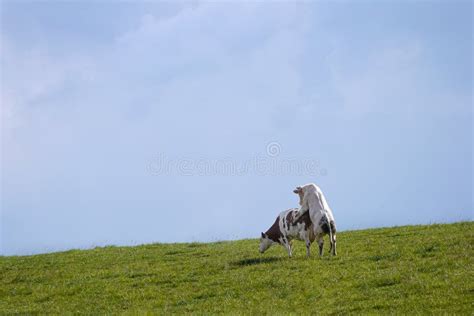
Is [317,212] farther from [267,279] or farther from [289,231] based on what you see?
[267,279]

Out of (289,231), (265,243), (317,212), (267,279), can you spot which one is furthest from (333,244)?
(267,279)

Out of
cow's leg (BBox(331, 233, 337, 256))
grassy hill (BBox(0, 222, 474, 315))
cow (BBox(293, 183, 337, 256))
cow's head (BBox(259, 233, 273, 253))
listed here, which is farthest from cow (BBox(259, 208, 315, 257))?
cow's leg (BBox(331, 233, 337, 256))

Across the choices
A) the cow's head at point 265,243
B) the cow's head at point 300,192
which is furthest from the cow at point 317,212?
the cow's head at point 265,243

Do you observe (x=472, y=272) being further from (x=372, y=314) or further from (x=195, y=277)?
(x=195, y=277)

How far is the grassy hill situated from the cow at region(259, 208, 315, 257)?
604mm

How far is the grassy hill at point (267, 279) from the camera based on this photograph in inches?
662

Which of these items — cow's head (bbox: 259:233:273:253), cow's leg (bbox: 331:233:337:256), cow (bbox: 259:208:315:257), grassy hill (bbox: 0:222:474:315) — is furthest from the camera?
cow's head (bbox: 259:233:273:253)

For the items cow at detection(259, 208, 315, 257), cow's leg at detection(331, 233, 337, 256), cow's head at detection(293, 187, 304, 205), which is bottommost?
cow's leg at detection(331, 233, 337, 256)

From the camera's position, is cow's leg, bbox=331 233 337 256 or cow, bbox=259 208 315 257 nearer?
cow's leg, bbox=331 233 337 256

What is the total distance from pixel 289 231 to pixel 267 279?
15.8 ft

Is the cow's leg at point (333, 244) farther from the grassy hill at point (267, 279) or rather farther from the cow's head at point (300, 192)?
the cow's head at point (300, 192)

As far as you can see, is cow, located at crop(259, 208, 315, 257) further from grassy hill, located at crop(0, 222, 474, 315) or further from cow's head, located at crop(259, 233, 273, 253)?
grassy hill, located at crop(0, 222, 474, 315)

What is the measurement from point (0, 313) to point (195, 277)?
6957 millimetres

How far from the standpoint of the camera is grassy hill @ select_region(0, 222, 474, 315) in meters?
16.8
